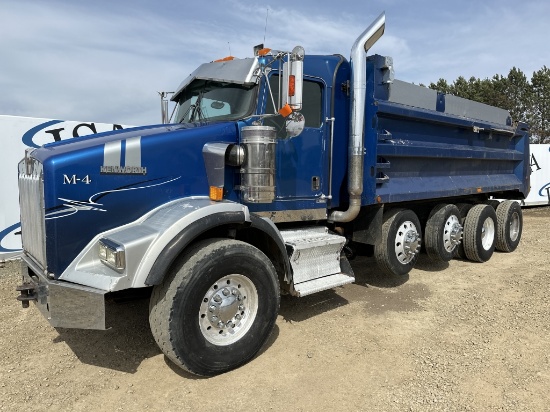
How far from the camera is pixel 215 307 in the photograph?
3377 mm

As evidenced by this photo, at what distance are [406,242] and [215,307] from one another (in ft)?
10.0

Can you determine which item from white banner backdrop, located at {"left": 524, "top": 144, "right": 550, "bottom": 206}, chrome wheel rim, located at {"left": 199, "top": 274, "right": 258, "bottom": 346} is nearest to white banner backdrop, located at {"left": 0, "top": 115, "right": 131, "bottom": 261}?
chrome wheel rim, located at {"left": 199, "top": 274, "right": 258, "bottom": 346}

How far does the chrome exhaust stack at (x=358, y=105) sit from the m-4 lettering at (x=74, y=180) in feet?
8.77

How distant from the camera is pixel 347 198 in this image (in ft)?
16.4

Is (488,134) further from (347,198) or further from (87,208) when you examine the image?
(87,208)

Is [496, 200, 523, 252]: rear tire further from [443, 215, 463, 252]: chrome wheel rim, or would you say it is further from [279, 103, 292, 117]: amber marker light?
[279, 103, 292, 117]: amber marker light

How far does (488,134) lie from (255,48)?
4709mm

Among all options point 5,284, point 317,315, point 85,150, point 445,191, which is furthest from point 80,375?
point 445,191

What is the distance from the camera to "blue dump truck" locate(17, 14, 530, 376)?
3070mm

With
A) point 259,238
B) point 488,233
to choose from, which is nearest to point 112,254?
point 259,238

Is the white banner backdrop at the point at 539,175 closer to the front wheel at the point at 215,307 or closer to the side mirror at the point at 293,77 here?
the side mirror at the point at 293,77

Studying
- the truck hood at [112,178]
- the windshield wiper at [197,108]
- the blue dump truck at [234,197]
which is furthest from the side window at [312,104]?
the truck hood at [112,178]

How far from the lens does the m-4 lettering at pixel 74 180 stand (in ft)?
10.00

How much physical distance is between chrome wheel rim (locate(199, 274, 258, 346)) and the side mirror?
5.05ft
